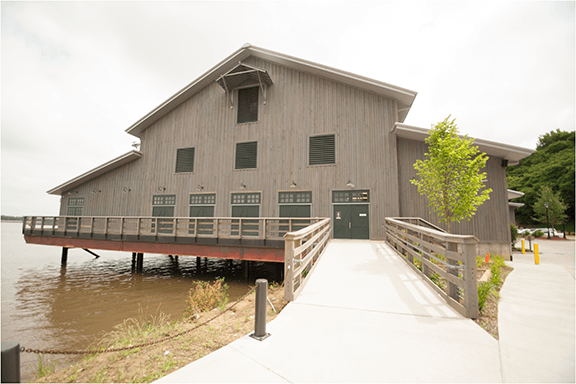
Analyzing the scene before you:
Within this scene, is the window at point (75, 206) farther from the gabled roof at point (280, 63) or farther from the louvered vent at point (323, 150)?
the louvered vent at point (323, 150)

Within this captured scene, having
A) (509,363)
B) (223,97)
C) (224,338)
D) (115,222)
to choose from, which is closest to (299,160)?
(223,97)

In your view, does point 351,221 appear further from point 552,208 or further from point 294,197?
point 552,208

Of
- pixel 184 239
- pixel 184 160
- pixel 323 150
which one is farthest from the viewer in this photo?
pixel 184 160

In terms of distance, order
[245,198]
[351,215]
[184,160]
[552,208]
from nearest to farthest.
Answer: [351,215], [245,198], [184,160], [552,208]

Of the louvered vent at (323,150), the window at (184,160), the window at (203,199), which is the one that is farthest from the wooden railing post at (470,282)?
the window at (184,160)

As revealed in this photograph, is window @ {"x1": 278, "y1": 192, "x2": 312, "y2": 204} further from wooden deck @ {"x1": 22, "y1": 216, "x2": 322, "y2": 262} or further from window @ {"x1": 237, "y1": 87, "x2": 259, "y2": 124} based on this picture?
window @ {"x1": 237, "y1": 87, "x2": 259, "y2": 124}

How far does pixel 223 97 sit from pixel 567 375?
1771 cm

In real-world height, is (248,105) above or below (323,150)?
above

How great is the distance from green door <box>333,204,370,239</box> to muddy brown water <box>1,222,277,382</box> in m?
4.19

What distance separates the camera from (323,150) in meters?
13.9

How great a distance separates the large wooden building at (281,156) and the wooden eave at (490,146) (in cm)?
5

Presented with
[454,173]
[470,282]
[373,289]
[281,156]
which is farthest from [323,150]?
[470,282]

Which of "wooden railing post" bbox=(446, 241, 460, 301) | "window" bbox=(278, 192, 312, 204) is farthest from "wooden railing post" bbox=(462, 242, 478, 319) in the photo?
"window" bbox=(278, 192, 312, 204)

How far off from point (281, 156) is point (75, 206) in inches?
663
